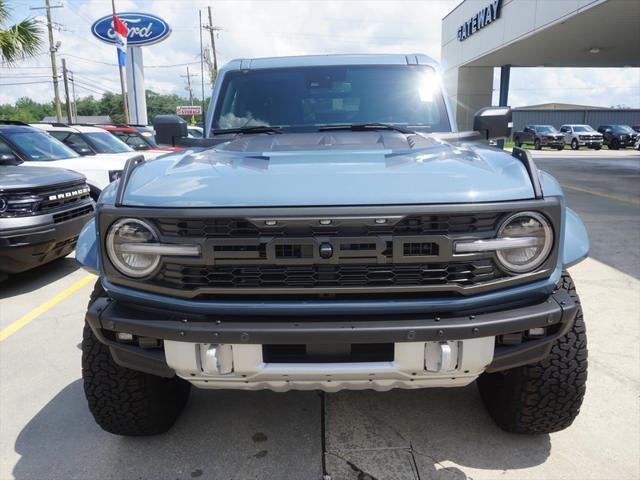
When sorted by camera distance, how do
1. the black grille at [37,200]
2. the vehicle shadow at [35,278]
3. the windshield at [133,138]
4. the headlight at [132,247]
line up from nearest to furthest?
the headlight at [132,247]
the black grille at [37,200]
the vehicle shadow at [35,278]
the windshield at [133,138]

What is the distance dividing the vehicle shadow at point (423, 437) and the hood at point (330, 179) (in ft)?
4.17

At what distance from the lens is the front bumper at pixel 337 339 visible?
1817 mm

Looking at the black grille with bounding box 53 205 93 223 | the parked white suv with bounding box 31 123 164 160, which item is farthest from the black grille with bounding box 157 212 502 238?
the parked white suv with bounding box 31 123 164 160

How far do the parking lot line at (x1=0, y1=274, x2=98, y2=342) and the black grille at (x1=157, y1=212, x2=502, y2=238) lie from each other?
286 cm

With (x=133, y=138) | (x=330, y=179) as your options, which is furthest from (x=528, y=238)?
(x=133, y=138)

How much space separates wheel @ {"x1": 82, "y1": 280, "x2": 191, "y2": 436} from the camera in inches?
92.1

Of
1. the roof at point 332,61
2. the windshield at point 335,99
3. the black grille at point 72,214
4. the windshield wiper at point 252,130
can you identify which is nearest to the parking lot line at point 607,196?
the roof at point 332,61

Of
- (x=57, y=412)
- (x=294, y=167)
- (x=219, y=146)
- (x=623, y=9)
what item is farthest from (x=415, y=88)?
(x=623, y=9)

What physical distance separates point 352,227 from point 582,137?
34.7 m

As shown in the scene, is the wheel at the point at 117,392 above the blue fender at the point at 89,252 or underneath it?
underneath

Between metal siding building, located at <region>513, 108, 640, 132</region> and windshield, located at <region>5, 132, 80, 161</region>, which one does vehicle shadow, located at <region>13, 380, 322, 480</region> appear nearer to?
windshield, located at <region>5, 132, 80, 161</region>

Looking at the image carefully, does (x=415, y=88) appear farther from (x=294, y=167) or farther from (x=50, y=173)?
(x=50, y=173)

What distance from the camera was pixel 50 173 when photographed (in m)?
5.39

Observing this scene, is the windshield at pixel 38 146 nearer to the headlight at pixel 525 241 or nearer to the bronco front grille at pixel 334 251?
the bronco front grille at pixel 334 251
